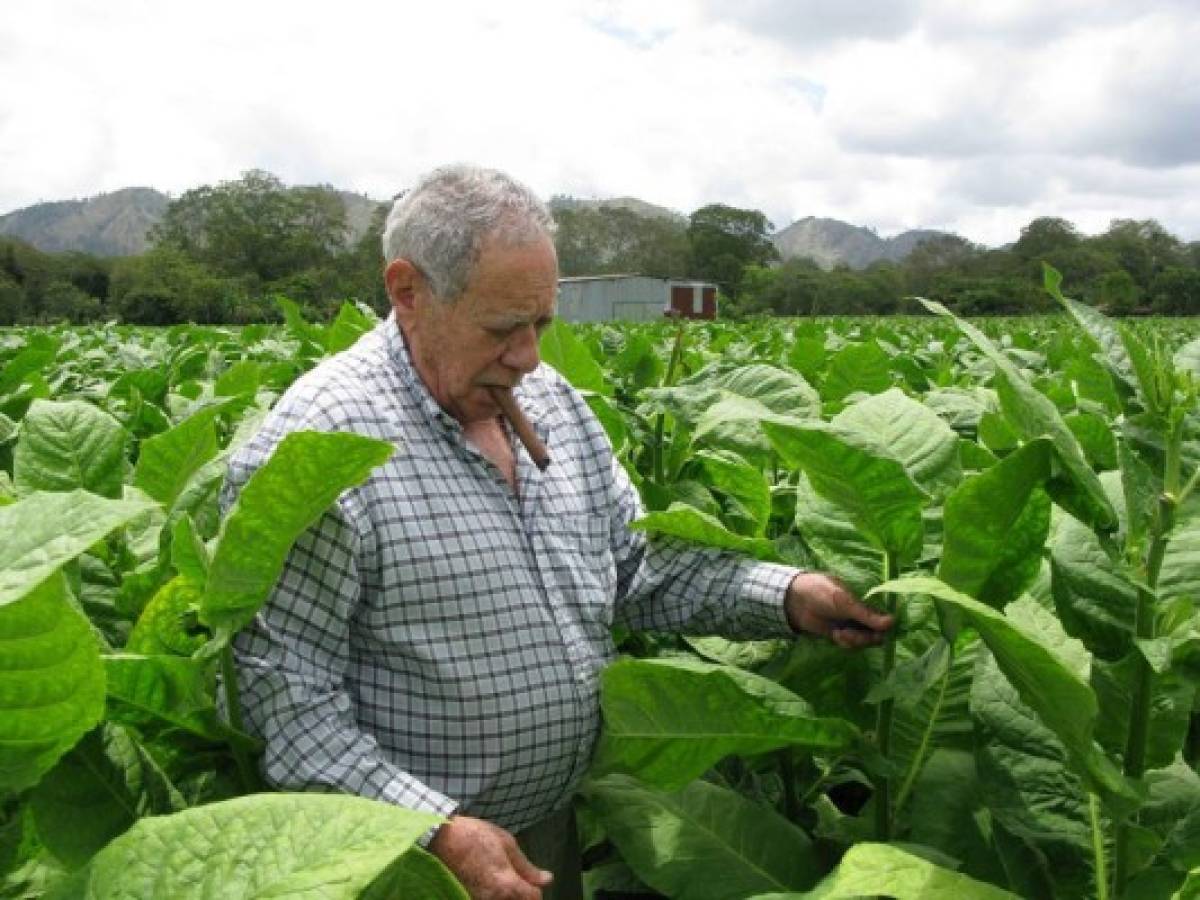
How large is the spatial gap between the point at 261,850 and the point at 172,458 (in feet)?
4.86

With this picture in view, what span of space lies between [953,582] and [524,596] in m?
0.82

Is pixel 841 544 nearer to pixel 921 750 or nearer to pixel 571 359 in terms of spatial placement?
pixel 921 750

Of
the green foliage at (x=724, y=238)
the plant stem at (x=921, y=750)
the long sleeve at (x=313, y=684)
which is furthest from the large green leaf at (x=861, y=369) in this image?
the green foliage at (x=724, y=238)

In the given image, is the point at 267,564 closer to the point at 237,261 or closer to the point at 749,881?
the point at 749,881

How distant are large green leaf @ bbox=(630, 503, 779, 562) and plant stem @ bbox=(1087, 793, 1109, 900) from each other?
79 cm

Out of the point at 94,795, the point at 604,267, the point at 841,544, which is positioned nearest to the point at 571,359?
the point at 841,544

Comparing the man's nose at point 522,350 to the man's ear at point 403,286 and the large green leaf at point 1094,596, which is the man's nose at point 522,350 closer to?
the man's ear at point 403,286

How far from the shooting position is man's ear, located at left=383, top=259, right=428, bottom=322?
2309mm

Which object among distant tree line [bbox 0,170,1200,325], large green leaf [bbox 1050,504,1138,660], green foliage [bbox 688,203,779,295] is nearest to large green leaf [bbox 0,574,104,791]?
large green leaf [bbox 1050,504,1138,660]

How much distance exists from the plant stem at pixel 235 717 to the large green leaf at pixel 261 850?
67 cm

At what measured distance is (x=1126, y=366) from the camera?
1541 millimetres

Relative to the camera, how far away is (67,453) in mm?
2383

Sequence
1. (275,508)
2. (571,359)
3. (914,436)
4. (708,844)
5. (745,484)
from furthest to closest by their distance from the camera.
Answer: (571,359), (745,484), (914,436), (708,844), (275,508)

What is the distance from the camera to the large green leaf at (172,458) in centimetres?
236
